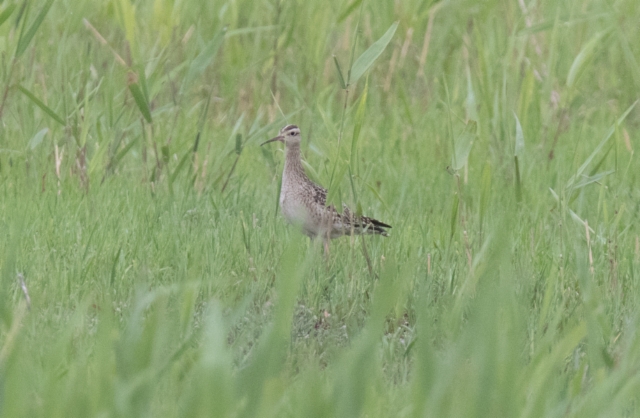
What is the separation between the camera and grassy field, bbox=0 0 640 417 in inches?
89.0

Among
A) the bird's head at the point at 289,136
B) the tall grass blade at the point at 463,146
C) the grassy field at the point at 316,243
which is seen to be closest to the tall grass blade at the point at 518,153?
the grassy field at the point at 316,243

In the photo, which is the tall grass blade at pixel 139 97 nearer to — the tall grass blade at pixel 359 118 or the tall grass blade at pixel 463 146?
the tall grass blade at pixel 359 118

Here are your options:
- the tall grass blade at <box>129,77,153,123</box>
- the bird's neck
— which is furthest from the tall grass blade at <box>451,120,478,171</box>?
the bird's neck

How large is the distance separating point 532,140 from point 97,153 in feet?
9.70

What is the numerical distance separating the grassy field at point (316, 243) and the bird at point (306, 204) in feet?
0.35

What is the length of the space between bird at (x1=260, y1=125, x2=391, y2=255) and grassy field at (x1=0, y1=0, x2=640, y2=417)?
106mm

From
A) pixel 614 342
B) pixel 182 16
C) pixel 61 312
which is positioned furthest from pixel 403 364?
pixel 182 16

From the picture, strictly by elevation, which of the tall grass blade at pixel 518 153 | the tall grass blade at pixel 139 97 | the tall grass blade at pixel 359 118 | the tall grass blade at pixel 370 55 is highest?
the tall grass blade at pixel 370 55

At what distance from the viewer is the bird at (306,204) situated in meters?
5.18

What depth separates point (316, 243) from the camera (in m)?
4.32

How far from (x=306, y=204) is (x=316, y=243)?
1250 mm

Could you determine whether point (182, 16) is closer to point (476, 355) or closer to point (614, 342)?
point (614, 342)

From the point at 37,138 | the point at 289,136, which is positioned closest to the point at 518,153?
the point at 289,136

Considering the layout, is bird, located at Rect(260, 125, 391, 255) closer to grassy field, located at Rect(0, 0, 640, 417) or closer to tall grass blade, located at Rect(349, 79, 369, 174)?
grassy field, located at Rect(0, 0, 640, 417)
